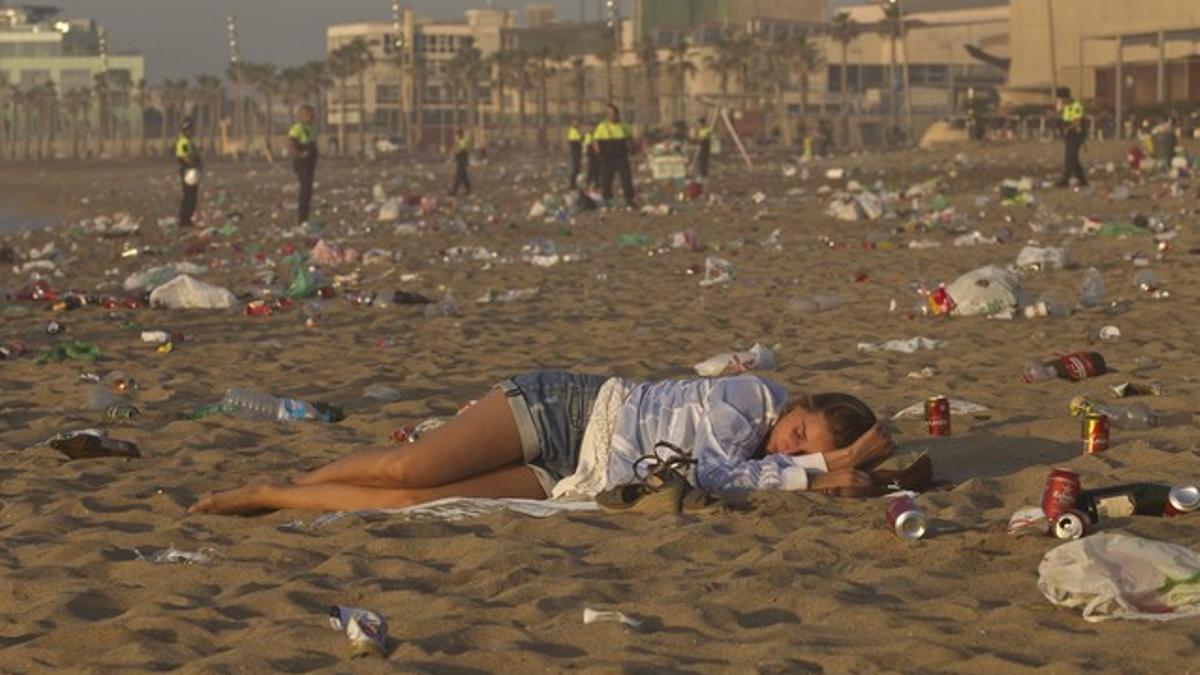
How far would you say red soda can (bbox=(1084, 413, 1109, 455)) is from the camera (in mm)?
7660

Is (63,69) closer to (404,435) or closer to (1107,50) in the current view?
(1107,50)

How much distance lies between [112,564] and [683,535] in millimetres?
1671

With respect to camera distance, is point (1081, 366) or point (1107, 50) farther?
point (1107, 50)

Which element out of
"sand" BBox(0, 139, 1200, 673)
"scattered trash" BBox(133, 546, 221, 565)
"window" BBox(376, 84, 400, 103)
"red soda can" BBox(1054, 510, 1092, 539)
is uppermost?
"window" BBox(376, 84, 400, 103)

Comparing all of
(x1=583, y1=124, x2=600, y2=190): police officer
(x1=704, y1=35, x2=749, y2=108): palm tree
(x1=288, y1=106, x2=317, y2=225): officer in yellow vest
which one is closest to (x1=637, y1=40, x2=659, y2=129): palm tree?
(x1=704, y1=35, x2=749, y2=108): palm tree

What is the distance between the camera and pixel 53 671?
195 inches

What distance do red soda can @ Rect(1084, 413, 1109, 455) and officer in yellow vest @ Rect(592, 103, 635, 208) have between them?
1982 cm

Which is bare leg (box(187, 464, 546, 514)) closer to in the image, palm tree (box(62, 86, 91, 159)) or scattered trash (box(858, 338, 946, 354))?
scattered trash (box(858, 338, 946, 354))

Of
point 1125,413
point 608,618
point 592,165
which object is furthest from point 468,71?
point 608,618

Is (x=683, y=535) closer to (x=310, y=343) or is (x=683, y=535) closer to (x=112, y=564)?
(x=112, y=564)

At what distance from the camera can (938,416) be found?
27.1ft

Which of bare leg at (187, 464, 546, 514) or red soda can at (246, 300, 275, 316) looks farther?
red soda can at (246, 300, 275, 316)

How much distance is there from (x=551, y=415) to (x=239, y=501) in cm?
106

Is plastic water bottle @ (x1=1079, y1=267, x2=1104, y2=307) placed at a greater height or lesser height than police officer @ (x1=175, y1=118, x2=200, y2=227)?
lesser
